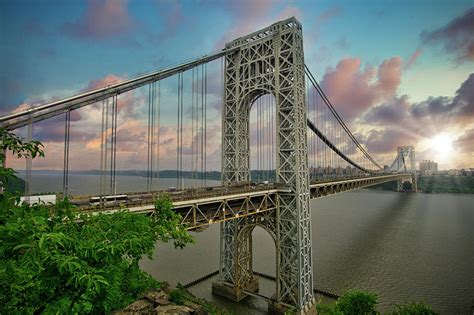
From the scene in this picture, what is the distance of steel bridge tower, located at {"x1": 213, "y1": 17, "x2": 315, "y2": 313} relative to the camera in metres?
19.2

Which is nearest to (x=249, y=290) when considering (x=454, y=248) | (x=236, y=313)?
(x=236, y=313)

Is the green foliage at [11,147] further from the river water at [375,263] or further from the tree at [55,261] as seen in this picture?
the river water at [375,263]

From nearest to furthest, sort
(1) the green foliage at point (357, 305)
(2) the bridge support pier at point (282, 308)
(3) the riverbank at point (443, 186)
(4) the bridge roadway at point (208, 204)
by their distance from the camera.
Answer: (4) the bridge roadway at point (208, 204)
(1) the green foliage at point (357, 305)
(2) the bridge support pier at point (282, 308)
(3) the riverbank at point (443, 186)

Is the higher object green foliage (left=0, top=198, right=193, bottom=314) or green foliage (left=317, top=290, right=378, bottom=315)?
green foliage (left=0, top=198, right=193, bottom=314)

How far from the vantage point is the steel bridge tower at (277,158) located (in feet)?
63.1

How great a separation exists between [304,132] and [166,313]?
1700 centimetres

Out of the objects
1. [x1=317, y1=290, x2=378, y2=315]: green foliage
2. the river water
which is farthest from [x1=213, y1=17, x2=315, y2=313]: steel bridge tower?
[x1=317, y1=290, x2=378, y2=315]: green foliage

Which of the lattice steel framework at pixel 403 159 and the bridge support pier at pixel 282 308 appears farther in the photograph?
the lattice steel framework at pixel 403 159

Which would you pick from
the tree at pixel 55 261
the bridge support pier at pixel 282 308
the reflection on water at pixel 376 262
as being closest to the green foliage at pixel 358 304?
the bridge support pier at pixel 282 308

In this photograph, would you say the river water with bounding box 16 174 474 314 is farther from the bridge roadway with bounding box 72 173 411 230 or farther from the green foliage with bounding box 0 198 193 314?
the green foliage with bounding box 0 198 193 314

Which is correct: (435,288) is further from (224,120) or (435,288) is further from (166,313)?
(166,313)

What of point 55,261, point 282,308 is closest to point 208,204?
point 282,308

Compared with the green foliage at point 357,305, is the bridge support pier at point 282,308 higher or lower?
lower

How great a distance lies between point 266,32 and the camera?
21641 millimetres
